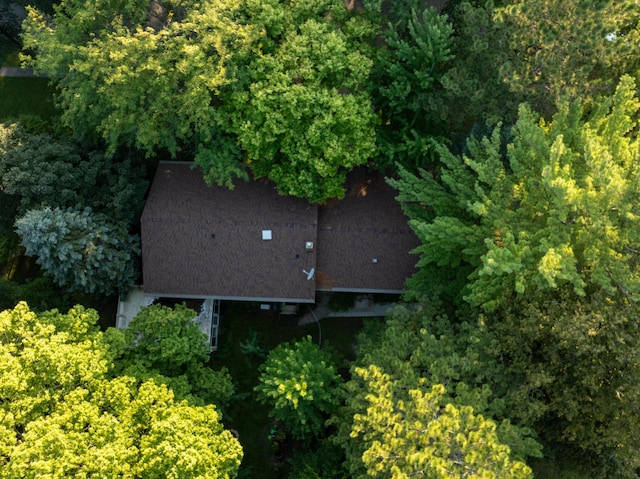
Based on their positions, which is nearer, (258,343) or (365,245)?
(365,245)

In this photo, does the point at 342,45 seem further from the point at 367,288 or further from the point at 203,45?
the point at 367,288

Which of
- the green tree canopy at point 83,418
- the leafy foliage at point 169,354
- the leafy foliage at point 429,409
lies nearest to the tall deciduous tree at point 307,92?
the leafy foliage at point 429,409

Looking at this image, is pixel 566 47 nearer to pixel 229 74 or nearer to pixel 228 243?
pixel 229 74

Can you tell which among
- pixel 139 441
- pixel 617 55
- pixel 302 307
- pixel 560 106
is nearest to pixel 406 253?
pixel 302 307

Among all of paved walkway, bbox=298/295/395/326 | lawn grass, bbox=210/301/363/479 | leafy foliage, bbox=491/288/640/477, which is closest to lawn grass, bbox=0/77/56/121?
lawn grass, bbox=210/301/363/479

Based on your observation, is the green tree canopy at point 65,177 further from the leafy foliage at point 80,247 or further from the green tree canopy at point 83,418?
the green tree canopy at point 83,418

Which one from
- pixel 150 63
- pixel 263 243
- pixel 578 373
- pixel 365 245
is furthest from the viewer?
pixel 365 245

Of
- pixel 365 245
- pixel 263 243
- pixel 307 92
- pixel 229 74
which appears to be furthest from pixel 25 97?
pixel 365 245

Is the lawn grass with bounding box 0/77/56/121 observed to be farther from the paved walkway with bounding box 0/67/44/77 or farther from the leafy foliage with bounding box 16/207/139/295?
the leafy foliage with bounding box 16/207/139/295
